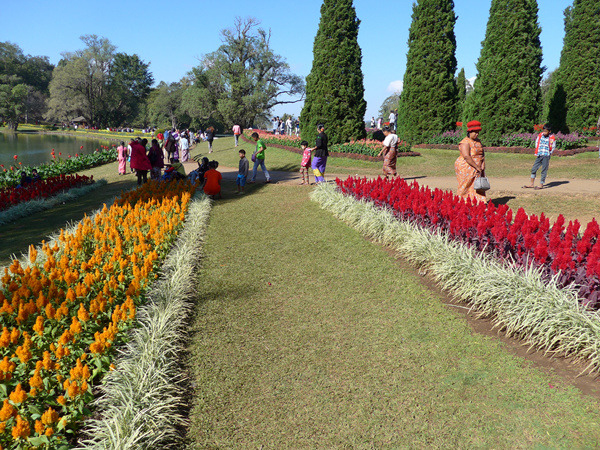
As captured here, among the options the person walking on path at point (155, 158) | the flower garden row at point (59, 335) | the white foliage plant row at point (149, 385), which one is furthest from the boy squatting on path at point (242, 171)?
the white foliage plant row at point (149, 385)

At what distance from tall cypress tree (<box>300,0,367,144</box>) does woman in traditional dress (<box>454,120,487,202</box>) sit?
13383 mm

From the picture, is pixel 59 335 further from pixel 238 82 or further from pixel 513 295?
pixel 238 82

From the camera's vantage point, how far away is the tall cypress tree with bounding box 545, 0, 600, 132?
23.3m

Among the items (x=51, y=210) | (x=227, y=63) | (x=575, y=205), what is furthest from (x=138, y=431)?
(x=227, y=63)

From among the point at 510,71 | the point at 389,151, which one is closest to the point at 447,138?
the point at 510,71

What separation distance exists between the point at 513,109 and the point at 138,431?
67.7 feet

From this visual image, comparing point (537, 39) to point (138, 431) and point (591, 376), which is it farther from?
point (138, 431)

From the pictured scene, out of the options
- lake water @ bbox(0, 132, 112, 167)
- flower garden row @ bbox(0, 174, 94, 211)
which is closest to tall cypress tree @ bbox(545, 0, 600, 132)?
flower garden row @ bbox(0, 174, 94, 211)

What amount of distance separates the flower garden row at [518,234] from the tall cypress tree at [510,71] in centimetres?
1427

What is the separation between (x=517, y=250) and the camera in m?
4.95

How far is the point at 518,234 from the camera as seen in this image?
16.5 ft

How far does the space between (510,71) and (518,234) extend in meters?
17.0

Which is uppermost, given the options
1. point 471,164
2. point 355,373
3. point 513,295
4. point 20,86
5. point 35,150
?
point 20,86

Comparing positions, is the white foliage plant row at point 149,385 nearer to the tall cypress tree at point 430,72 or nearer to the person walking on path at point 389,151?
the person walking on path at point 389,151
